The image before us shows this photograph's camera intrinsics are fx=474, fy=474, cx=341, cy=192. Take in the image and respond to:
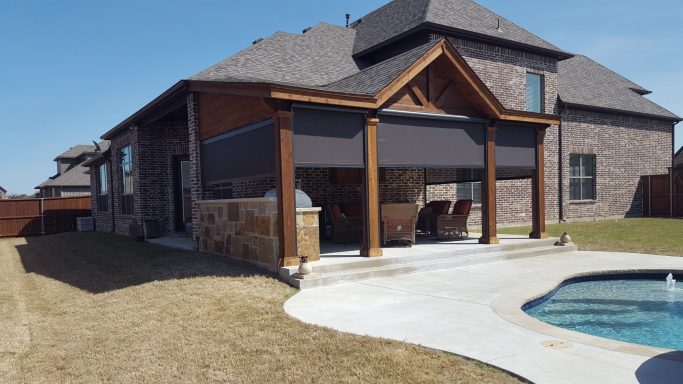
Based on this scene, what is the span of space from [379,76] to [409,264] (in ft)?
12.7

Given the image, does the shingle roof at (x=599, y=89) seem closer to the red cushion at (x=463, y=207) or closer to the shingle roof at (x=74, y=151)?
the red cushion at (x=463, y=207)

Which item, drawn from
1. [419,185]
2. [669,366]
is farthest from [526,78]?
[669,366]

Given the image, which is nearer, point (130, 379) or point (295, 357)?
point (130, 379)

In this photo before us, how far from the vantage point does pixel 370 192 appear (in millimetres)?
8922

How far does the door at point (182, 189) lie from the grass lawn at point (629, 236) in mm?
10285

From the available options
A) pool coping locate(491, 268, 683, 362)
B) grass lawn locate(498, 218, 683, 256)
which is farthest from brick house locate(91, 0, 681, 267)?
pool coping locate(491, 268, 683, 362)

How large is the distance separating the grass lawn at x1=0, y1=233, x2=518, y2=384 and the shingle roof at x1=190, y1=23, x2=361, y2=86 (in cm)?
614

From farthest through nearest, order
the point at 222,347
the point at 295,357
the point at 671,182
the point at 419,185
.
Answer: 1. the point at 671,182
2. the point at 419,185
3. the point at 222,347
4. the point at 295,357

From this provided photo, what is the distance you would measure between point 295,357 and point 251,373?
0.47 m

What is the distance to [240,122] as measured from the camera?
954 centimetres

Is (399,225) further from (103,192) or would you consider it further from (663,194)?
(663,194)

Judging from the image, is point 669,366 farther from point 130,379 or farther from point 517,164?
point 517,164

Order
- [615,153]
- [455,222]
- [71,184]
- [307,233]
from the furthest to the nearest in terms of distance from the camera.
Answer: [71,184], [615,153], [455,222], [307,233]

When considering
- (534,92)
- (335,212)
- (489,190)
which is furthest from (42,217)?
(534,92)
